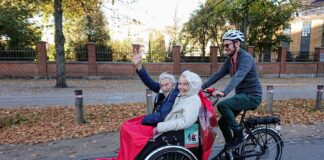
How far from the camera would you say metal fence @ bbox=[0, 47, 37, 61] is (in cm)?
2069

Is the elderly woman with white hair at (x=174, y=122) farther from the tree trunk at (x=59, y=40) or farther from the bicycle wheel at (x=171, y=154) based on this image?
the tree trunk at (x=59, y=40)

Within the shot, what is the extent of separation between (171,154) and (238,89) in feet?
4.56

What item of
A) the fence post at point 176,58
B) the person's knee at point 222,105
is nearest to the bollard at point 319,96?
Answer: the person's knee at point 222,105

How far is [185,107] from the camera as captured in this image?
347 centimetres

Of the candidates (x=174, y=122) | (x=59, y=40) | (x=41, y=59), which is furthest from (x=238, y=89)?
(x=41, y=59)

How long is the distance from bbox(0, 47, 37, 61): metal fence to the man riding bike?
19.8m

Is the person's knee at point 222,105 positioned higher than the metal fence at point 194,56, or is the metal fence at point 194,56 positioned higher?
the metal fence at point 194,56

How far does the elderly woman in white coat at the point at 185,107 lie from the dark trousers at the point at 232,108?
47 cm

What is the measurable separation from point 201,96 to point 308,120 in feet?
17.8

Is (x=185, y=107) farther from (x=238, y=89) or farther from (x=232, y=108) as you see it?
(x=238, y=89)

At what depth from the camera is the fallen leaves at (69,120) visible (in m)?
6.42

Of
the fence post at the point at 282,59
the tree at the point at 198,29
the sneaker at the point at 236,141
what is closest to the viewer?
the sneaker at the point at 236,141

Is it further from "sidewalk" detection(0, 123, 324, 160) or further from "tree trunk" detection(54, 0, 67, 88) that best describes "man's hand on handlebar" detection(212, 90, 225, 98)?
"tree trunk" detection(54, 0, 67, 88)

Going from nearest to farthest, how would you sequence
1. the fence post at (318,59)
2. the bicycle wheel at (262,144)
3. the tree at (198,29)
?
the bicycle wheel at (262,144) → the fence post at (318,59) → the tree at (198,29)
